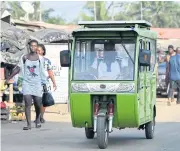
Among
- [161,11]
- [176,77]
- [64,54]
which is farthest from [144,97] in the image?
[161,11]

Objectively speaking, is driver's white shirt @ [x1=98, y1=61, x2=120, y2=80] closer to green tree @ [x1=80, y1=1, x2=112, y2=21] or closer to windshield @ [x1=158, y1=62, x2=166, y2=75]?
windshield @ [x1=158, y1=62, x2=166, y2=75]

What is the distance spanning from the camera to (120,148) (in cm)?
1214

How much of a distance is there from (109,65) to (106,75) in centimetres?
19

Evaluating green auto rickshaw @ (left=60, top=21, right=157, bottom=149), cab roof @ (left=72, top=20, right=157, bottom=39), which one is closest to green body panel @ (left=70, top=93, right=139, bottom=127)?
green auto rickshaw @ (left=60, top=21, right=157, bottom=149)

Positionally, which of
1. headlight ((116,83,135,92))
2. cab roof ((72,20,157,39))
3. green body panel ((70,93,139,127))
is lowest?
green body panel ((70,93,139,127))

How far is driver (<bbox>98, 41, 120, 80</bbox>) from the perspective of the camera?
482 inches

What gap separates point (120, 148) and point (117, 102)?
2.74 feet

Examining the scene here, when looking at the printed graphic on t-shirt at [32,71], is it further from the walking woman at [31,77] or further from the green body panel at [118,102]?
the green body panel at [118,102]

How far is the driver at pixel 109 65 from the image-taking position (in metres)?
12.2

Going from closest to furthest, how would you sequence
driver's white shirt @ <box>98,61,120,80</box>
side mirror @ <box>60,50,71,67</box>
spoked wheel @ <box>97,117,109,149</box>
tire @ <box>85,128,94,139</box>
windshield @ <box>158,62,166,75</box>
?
spoked wheel @ <box>97,117,109,149</box>, driver's white shirt @ <box>98,61,120,80</box>, side mirror @ <box>60,50,71,67</box>, tire @ <box>85,128,94,139</box>, windshield @ <box>158,62,166,75</box>

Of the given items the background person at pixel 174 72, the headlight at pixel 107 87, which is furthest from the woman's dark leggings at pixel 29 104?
the background person at pixel 174 72

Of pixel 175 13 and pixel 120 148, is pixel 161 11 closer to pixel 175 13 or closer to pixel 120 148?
pixel 175 13

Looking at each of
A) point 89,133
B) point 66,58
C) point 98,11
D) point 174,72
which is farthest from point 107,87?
point 98,11

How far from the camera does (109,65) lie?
1230cm
